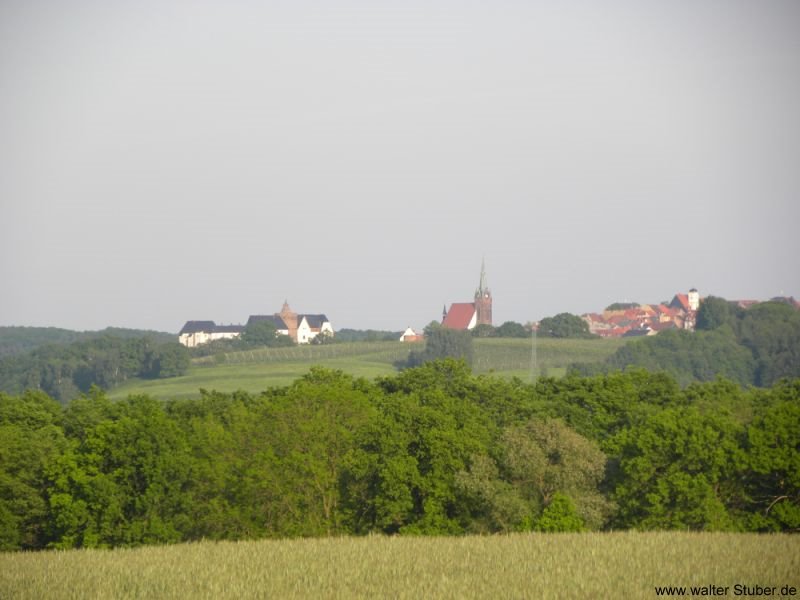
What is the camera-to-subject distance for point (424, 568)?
1615 inches

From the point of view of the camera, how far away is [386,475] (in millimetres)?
59812

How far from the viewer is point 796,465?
58281 mm

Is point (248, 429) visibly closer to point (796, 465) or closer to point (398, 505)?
point (398, 505)

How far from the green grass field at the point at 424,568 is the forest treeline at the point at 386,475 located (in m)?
7.81

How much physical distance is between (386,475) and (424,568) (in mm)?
18839

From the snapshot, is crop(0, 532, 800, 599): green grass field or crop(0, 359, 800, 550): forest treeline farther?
crop(0, 359, 800, 550): forest treeline

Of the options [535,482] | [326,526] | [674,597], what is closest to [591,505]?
[535,482]

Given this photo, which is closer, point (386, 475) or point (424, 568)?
point (424, 568)

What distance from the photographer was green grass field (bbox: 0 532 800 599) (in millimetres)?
37031

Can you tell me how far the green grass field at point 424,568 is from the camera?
121ft

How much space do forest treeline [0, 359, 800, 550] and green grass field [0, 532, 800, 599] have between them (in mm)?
7805

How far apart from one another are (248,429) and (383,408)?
25.7 ft

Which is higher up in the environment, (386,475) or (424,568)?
(386,475)

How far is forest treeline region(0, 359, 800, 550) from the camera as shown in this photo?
57875 mm
